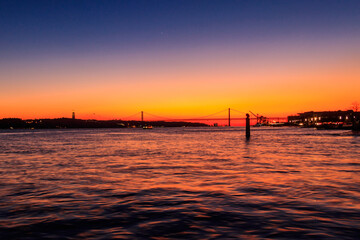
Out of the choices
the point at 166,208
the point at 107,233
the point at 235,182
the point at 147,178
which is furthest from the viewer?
the point at 147,178

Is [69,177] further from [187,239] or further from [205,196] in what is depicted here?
[187,239]

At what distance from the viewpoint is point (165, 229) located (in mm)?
6461

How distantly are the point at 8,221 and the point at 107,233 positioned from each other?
2858 millimetres

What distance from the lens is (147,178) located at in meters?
13.8

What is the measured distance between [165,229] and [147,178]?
24.3 ft

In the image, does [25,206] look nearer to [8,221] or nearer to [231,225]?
[8,221]

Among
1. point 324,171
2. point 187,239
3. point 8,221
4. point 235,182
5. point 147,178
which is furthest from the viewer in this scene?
point 324,171

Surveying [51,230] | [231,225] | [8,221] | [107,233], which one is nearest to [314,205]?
[231,225]

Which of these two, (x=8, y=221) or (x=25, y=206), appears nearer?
(x=8, y=221)

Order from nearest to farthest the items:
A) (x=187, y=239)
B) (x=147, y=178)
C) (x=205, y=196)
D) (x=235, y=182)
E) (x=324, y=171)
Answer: (x=187, y=239), (x=205, y=196), (x=235, y=182), (x=147, y=178), (x=324, y=171)

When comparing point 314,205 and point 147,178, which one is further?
point 147,178

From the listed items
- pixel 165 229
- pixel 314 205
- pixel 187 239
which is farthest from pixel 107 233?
pixel 314 205

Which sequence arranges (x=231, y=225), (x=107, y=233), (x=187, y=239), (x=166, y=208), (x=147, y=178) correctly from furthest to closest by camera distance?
(x=147, y=178) < (x=166, y=208) < (x=231, y=225) < (x=107, y=233) < (x=187, y=239)

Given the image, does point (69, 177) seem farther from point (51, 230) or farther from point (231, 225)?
point (231, 225)
